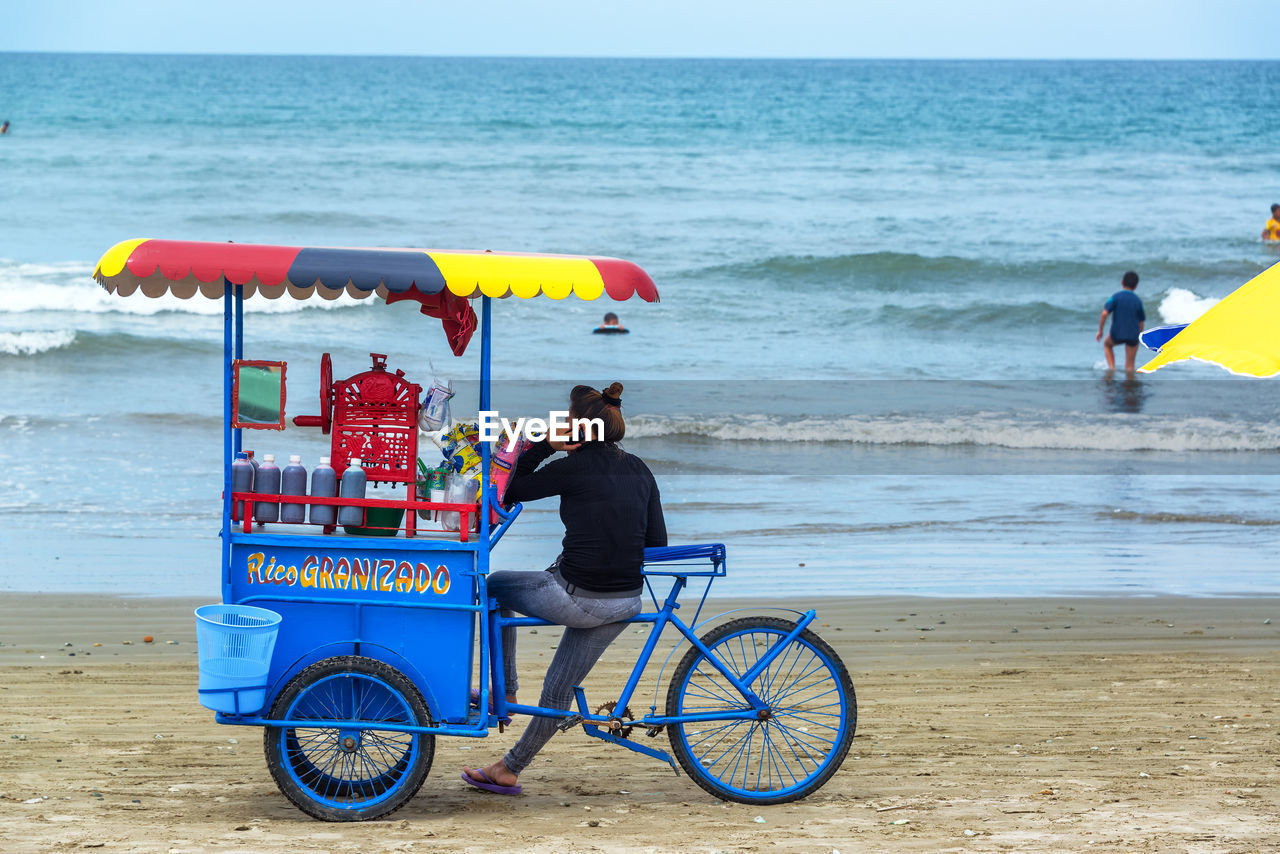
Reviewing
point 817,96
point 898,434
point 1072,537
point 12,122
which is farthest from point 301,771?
point 817,96

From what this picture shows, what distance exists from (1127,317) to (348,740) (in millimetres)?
15294

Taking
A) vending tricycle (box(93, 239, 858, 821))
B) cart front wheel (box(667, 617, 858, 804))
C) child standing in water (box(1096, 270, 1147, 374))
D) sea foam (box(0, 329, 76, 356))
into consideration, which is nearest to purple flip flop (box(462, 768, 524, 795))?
vending tricycle (box(93, 239, 858, 821))

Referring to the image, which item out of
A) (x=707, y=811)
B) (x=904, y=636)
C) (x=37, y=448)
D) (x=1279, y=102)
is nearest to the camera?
(x=707, y=811)

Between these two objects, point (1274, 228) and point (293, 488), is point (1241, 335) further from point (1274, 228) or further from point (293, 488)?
point (1274, 228)

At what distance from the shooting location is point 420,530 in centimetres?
442

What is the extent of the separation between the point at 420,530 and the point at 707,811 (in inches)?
52.1

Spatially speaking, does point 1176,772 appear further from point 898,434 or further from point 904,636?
point 898,434

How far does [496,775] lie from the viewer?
4.55 m

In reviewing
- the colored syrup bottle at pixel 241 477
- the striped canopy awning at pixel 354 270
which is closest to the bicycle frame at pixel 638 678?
the colored syrup bottle at pixel 241 477

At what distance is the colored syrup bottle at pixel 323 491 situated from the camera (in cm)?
429

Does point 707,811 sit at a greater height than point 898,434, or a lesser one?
lesser

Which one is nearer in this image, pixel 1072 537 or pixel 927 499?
pixel 1072 537

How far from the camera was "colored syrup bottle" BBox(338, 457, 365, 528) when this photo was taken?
4.30 m

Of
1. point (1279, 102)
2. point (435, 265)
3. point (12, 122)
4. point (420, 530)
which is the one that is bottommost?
point (420, 530)
